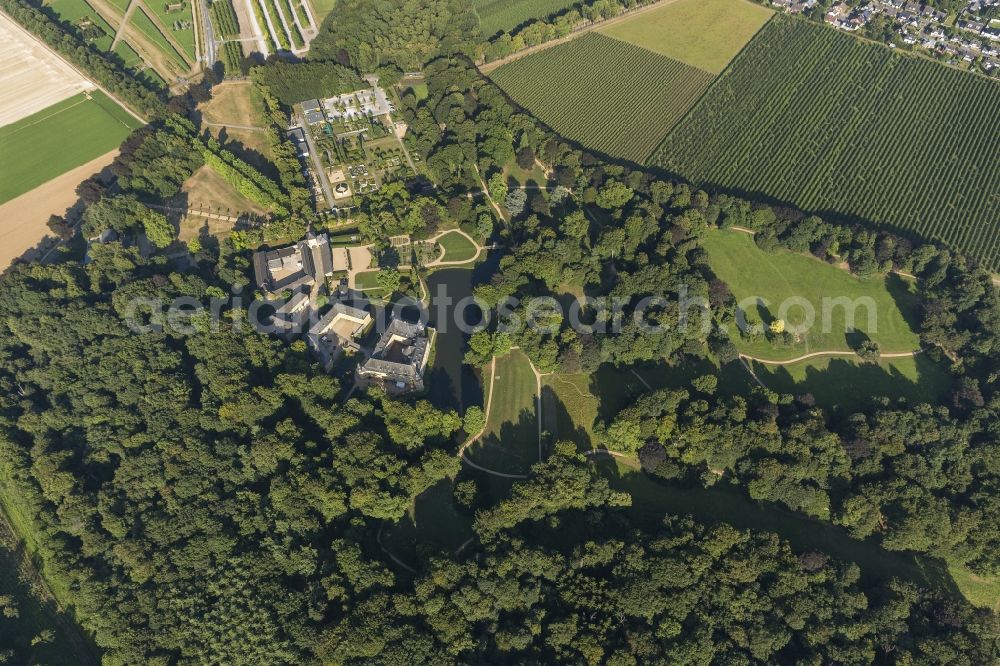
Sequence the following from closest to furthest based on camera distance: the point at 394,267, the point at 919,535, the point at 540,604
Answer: the point at 540,604 < the point at 919,535 < the point at 394,267

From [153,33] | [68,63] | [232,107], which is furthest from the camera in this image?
[153,33]

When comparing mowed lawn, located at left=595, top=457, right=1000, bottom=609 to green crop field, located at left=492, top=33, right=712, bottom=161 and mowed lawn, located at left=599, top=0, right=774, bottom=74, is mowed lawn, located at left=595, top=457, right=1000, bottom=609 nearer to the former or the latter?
green crop field, located at left=492, top=33, right=712, bottom=161

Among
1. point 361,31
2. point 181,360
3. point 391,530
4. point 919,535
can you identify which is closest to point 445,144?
point 361,31

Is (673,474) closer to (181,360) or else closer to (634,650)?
(634,650)

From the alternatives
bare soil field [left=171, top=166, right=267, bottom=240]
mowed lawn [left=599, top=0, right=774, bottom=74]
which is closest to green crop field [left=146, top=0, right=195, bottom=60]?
bare soil field [left=171, top=166, right=267, bottom=240]

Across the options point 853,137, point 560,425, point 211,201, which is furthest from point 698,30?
point 211,201

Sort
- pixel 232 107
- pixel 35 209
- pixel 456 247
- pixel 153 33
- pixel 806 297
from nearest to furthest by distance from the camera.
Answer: pixel 806 297 < pixel 456 247 < pixel 35 209 < pixel 232 107 < pixel 153 33

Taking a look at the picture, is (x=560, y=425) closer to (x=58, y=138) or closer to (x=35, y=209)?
(x=35, y=209)
